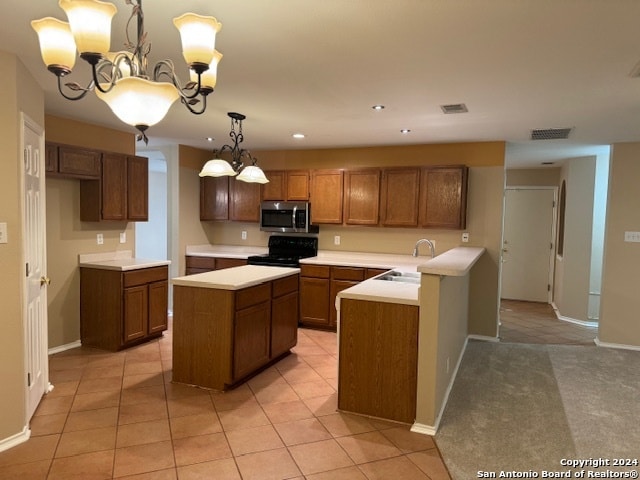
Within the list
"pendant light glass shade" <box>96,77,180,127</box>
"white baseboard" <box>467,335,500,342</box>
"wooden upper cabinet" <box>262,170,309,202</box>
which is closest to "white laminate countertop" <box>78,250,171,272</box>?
"wooden upper cabinet" <box>262,170,309,202</box>

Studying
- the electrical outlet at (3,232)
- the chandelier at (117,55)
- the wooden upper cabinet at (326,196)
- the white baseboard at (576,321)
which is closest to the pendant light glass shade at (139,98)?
the chandelier at (117,55)

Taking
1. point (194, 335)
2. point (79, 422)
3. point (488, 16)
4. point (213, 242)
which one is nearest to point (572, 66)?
point (488, 16)

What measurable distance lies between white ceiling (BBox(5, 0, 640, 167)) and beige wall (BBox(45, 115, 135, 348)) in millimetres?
239

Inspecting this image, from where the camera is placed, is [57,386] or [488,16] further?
[57,386]

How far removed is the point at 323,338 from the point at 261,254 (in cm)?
160

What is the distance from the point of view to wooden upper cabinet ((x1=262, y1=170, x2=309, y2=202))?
5.66m

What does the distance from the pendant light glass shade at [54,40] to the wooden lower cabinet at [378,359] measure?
85.5 inches

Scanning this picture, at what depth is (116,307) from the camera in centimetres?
421

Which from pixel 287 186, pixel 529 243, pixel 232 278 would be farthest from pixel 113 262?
pixel 529 243

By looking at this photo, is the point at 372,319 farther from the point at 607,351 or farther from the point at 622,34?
the point at 607,351

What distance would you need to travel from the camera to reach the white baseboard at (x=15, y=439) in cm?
250

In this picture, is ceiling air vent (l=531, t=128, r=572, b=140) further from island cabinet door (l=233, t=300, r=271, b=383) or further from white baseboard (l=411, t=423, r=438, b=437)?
island cabinet door (l=233, t=300, r=271, b=383)

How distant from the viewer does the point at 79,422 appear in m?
2.83

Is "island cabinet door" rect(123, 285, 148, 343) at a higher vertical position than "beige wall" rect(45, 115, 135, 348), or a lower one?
lower
